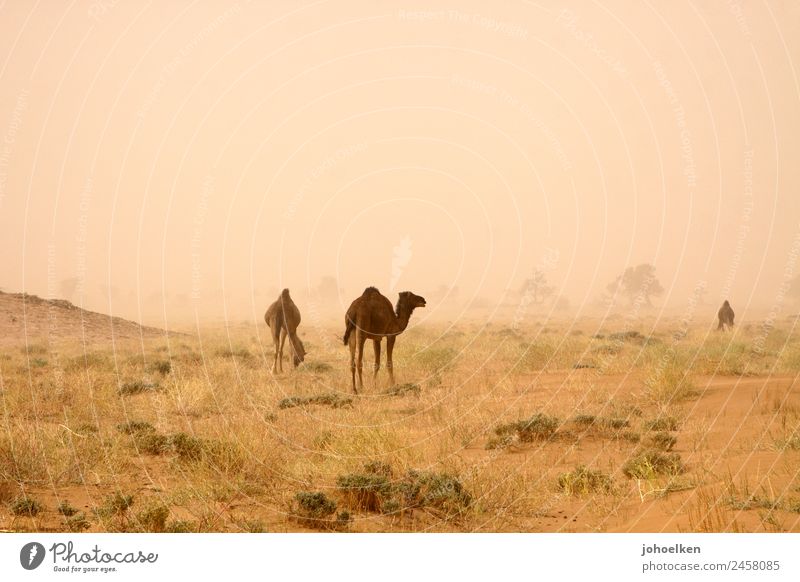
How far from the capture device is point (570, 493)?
7188 millimetres

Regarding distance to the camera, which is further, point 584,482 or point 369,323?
point 369,323

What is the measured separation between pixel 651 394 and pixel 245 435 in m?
8.12

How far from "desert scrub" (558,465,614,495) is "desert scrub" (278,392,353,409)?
246 inches

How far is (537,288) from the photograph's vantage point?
316 ft

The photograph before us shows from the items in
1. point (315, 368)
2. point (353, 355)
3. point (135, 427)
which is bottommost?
point (135, 427)

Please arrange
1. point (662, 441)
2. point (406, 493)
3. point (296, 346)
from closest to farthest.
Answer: point (406, 493), point (662, 441), point (296, 346)

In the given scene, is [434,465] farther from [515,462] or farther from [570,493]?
[570,493]

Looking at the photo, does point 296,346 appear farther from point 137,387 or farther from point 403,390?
point 403,390

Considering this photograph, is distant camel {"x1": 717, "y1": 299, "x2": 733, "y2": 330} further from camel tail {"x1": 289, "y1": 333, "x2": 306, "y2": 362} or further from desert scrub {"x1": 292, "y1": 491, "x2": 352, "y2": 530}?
desert scrub {"x1": 292, "y1": 491, "x2": 352, "y2": 530}

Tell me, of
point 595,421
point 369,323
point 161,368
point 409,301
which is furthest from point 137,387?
point 595,421

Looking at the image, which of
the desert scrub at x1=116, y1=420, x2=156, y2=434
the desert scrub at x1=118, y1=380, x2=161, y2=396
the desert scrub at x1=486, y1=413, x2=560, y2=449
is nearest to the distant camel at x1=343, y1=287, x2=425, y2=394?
the desert scrub at x1=118, y1=380, x2=161, y2=396

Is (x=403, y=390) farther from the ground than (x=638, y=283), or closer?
closer

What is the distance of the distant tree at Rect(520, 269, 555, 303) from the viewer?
312 feet

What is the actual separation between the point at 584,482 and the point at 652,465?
1.09 meters
